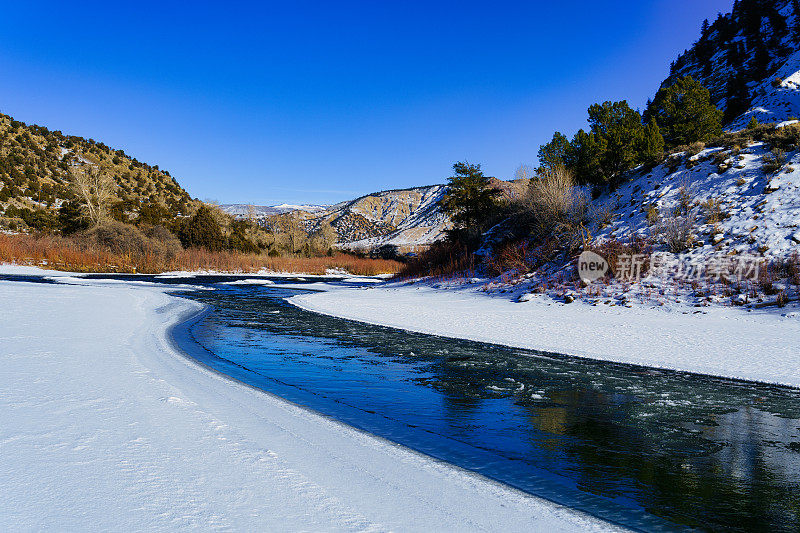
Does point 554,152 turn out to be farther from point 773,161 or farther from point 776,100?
point 776,100

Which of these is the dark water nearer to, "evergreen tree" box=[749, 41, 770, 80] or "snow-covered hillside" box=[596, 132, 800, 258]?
"snow-covered hillside" box=[596, 132, 800, 258]

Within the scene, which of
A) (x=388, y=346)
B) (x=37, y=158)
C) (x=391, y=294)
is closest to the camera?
(x=388, y=346)

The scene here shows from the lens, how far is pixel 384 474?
12.6 feet

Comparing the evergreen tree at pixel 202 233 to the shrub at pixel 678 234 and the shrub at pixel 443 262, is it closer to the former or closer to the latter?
the shrub at pixel 443 262

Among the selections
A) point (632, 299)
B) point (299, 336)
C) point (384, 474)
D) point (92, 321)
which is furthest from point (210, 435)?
point (632, 299)

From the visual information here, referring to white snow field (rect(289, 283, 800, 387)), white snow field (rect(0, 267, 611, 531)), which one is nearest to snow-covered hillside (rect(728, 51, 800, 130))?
white snow field (rect(289, 283, 800, 387))

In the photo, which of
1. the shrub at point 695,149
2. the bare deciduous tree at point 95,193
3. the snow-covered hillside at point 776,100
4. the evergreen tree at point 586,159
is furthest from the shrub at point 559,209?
the bare deciduous tree at point 95,193

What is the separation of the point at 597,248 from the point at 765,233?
6.21m

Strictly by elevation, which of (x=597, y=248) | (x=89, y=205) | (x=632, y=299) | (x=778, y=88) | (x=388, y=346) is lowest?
(x=388, y=346)

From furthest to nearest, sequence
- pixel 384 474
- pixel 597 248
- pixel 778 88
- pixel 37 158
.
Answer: pixel 37 158 < pixel 778 88 < pixel 597 248 < pixel 384 474

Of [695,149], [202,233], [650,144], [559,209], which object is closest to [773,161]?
[695,149]

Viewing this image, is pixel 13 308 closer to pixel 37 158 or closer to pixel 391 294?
pixel 391 294

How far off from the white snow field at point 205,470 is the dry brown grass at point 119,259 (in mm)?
42429

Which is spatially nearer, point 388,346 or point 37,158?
point 388,346
